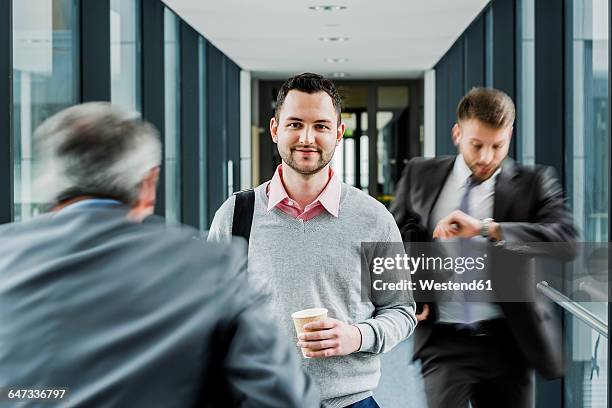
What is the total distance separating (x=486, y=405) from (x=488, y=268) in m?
0.44

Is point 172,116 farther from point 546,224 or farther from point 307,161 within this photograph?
point 307,161

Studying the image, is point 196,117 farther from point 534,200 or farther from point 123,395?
point 123,395

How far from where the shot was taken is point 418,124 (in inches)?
526

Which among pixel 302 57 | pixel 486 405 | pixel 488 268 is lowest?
pixel 486 405

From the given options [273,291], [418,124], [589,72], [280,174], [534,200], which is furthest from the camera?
[418,124]

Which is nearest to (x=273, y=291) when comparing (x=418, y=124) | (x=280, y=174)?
(x=280, y=174)

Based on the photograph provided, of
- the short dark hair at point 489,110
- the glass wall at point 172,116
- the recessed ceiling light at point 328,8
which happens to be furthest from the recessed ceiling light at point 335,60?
the short dark hair at point 489,110

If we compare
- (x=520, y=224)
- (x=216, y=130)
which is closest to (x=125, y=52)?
(x=520, y=224)

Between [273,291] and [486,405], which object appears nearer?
[273,291]

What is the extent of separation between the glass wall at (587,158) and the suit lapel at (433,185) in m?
0.81

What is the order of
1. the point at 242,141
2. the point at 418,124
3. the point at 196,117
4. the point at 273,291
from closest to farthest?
1. the point at 273,291
2. the point at 196,117
3. the point at 242,141
4. the point at 418,124

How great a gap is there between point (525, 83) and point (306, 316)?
368 centimetres

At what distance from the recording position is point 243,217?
7.13ft

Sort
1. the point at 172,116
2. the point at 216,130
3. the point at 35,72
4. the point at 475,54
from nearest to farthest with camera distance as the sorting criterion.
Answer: the point at 35,72 → the point at 475,54 → the point at 172,116 → the point at 216,130
